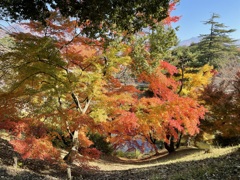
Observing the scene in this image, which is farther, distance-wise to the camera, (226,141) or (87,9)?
(226,141)

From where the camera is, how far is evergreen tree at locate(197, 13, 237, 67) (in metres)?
37.2

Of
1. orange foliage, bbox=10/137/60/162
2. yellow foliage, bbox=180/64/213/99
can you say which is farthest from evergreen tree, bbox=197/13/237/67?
orange foliage, bbox=10/137/60/162

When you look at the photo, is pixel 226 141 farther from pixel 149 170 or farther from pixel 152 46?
pixel 149 170

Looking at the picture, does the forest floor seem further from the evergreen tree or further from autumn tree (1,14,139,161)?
the evergreen tree

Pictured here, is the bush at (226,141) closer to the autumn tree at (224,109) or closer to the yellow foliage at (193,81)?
the autumn tree at (224,109)

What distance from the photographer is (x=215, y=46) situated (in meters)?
38.5

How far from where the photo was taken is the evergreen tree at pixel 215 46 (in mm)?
37188

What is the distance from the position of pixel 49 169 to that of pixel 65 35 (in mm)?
6137

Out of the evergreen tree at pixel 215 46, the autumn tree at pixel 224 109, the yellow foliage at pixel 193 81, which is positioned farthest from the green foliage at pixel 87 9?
the evergreen tree at pixel 215 46

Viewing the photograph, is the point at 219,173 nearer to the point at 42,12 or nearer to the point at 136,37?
the point at 42,12

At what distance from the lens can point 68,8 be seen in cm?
611

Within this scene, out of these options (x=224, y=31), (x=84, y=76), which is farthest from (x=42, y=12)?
(x=224, y=31)

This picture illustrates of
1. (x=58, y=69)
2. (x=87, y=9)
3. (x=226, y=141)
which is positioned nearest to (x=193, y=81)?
(x=226, y=141)

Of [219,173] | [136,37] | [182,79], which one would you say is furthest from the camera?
[182,79]
